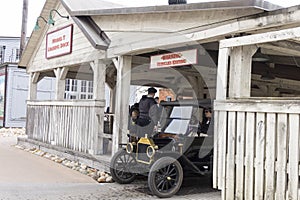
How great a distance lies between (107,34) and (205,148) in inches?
142

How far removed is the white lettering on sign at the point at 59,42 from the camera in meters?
9.92

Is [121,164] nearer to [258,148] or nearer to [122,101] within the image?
[122,101]

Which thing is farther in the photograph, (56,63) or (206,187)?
(56,63)

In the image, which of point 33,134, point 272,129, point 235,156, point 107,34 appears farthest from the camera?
point 33,134

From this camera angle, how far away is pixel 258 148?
14.8 ft

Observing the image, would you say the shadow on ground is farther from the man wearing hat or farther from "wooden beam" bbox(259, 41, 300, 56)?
"wooden beam" bbox(259, 41, 300, 56)

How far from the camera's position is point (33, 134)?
12.0 metres

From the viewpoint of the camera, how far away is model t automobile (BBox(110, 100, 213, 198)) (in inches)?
237

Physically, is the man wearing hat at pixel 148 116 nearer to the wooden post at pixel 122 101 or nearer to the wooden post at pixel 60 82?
the wooden post at pixel 122 101

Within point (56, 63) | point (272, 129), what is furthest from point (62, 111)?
point (272, 129)

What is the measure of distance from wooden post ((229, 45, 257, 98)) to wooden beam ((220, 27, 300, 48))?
172mm

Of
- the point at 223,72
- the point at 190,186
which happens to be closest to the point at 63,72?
the point at 190,186

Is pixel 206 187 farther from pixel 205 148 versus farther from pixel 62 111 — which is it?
pixel 62 111

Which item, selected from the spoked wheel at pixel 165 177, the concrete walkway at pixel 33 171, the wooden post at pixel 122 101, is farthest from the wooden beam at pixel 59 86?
the spoked wheel at pixel 165 177
